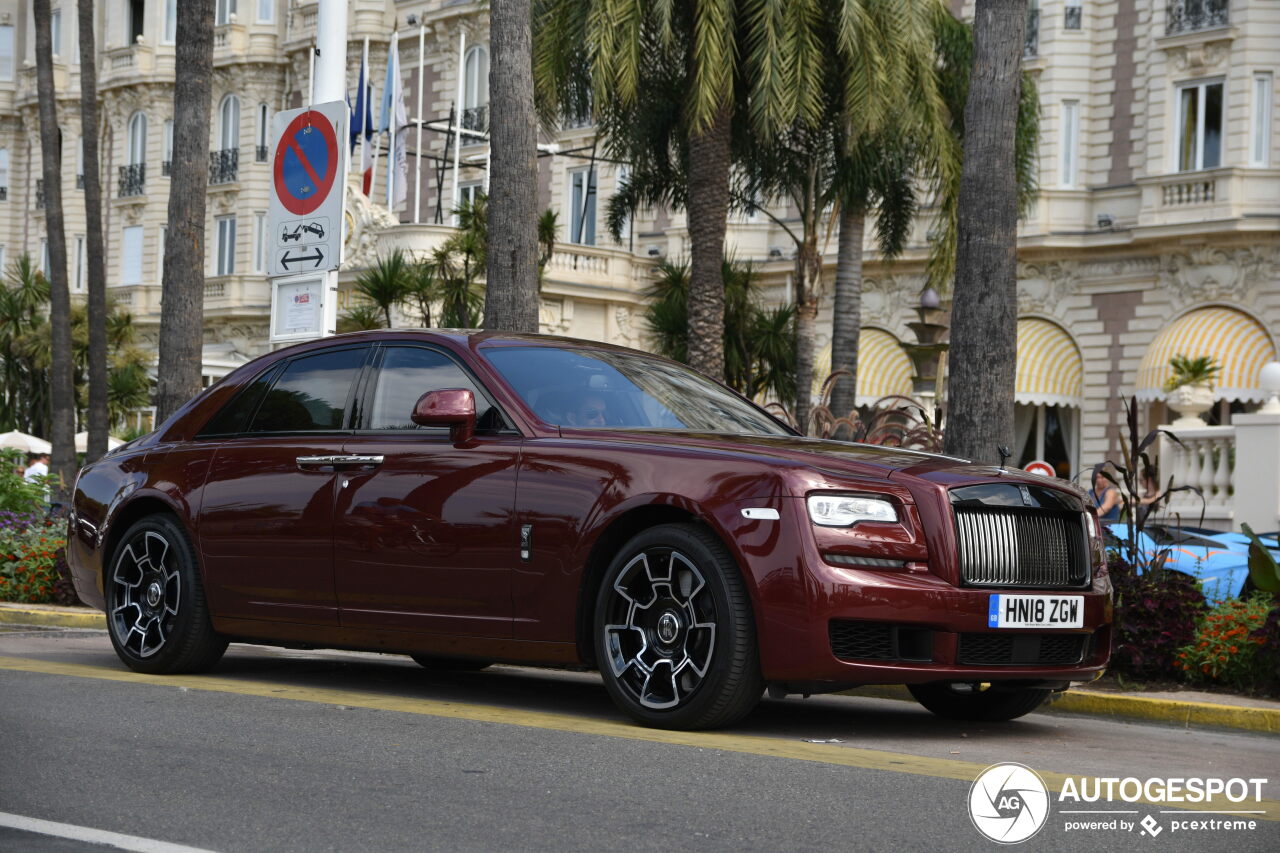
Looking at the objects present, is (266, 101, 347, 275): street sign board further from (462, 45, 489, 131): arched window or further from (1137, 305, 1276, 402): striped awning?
(462, 45, 489, 131): arched window

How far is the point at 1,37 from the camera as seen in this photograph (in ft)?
203

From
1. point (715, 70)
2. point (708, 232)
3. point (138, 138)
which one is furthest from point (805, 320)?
point (138, 138)

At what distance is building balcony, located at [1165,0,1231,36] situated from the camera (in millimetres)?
34375

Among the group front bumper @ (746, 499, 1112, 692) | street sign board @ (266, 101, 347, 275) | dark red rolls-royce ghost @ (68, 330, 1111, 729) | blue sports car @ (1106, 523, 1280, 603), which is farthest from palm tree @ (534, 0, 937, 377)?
front bumper @ (746, 499, 1112, 692)

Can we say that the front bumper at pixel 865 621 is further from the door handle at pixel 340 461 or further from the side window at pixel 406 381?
the door handle at pixel 340 461

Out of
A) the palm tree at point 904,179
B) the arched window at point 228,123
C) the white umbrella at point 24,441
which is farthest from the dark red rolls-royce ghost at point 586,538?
the arched window at point 228,123

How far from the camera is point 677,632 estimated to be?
6840 millimetres

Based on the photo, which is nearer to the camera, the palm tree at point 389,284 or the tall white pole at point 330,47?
the tall white pole at point 330,47

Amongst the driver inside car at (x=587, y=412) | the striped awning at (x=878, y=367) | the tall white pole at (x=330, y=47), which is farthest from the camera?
the striped awning at (x=878, y=367)

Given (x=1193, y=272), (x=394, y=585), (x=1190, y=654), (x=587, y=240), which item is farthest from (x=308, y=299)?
(x=587, y=240)

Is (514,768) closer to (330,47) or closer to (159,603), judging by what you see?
(159,603)

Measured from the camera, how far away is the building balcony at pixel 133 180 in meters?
56.3

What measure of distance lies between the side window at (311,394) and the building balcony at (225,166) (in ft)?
152

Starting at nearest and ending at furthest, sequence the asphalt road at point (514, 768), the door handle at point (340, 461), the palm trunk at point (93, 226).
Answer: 1. the asphalt road at point (514, 768)
2. the door handle at point (340, 461)
3. the palm trunk at point (93, 226)
